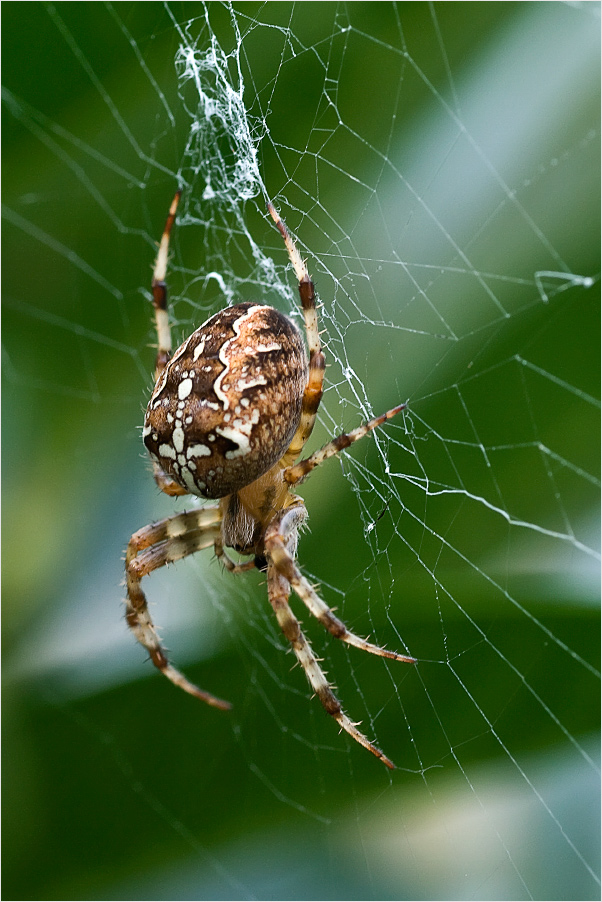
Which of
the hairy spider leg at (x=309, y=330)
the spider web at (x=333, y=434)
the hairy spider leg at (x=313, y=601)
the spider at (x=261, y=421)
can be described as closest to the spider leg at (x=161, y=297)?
the spider web at (x=333, y=434)

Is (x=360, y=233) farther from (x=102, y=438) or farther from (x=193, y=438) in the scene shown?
(x=102, y=438)

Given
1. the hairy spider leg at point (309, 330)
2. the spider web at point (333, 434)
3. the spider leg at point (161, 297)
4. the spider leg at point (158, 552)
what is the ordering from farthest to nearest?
the spider leg at point (161, 297), the spider leg at point (158, 552), the hairy spider leg at point (309, 330), the spider web at point (333, 434)

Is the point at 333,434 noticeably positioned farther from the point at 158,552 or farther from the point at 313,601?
the point at 158,552

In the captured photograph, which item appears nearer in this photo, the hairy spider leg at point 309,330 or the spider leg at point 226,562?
the hairy spider leg at point 309,330

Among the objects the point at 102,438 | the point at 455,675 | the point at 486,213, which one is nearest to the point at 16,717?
the point at 102,438

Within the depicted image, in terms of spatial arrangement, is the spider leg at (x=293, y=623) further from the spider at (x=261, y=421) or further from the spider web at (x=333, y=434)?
the spider web at (x=333, y=434)

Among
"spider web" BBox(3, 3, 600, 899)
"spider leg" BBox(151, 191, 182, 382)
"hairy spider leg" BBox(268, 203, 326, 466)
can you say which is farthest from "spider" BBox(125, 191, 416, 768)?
"spider leg" BBox(151, 191, 182, 382)

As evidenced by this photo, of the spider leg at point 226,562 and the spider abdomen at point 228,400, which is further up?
the spider abdomen at point 228,400

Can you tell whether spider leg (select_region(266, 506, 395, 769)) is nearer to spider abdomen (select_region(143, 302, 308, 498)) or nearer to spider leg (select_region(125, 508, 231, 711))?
spider abdomen (select_region(143, 302, 308, 498))
